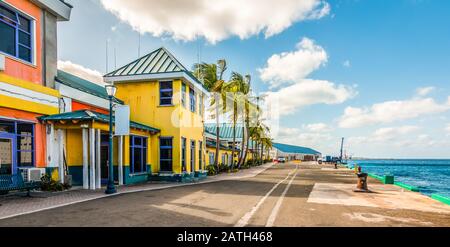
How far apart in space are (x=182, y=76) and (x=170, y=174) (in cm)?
611

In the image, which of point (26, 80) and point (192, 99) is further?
point (192, 99)

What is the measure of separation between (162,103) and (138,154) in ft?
11.7

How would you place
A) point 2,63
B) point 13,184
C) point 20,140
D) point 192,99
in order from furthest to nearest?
point 192,99 < point 20,140 < point 2,63 < point 13,184

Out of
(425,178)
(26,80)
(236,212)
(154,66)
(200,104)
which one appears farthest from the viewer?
(425,178)

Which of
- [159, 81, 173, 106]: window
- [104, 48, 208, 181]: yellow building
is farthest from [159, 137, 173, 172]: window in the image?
[159, 81, 173, 106]: window

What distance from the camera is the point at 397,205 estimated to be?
10.3 metres

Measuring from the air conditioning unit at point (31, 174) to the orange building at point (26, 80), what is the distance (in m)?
0.45

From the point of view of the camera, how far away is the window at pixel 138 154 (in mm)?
17061

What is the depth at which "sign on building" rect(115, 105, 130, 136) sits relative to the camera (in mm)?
13898

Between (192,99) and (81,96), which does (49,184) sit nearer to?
(81,96)

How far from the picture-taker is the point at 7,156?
11516 mm

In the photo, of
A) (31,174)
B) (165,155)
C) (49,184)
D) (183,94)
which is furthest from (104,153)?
(183,94)

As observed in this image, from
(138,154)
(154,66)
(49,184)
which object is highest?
(154,66)
